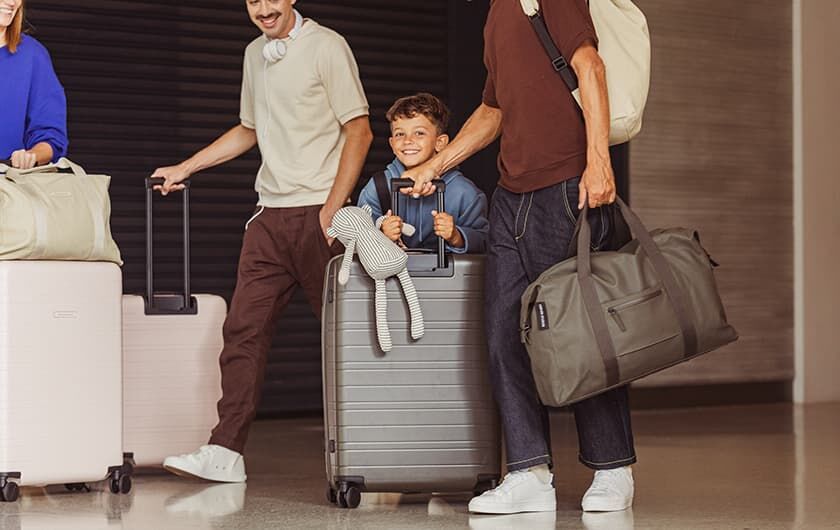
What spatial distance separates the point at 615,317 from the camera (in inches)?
119

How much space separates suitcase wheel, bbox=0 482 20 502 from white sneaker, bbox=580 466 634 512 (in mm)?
1427

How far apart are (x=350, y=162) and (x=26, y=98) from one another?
0.92 meters

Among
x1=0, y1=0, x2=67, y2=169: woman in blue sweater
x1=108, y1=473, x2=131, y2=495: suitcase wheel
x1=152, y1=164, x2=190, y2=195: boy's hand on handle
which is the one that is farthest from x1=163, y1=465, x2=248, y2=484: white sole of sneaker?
x1=0, y1=0, x2=67, y2=169: woman in blue sweater

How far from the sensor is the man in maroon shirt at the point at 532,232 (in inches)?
127

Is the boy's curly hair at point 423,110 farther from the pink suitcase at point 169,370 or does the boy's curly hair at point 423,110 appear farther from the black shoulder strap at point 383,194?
the pink suitcase at point 169,370

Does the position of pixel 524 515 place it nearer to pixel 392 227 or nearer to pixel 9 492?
pixel 392 227

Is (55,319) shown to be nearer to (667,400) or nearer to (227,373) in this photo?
(227,373)

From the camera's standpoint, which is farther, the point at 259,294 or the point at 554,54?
the point at 259,294

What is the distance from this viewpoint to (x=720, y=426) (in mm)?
5906

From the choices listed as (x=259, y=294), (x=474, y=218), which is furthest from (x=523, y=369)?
(x=259, y=294)

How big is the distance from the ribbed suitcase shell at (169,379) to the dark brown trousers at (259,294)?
193 mm

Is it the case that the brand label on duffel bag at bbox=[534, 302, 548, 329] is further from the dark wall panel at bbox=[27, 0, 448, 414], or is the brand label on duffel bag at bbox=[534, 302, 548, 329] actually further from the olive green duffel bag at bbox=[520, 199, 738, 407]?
the dark wall panel at bbox=[27, 0, 448, 414]

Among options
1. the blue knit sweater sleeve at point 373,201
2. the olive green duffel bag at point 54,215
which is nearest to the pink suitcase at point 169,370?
the olive green duffel bag at point 54,215

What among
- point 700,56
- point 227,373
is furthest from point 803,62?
point 227,373
